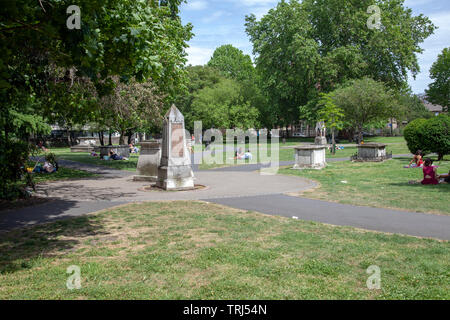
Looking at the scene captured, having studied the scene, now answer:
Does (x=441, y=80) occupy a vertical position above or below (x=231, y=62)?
below

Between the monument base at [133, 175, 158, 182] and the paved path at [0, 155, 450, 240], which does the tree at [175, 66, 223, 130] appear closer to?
the monument base at [133, 175, 158, 182]

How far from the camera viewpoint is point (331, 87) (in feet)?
165

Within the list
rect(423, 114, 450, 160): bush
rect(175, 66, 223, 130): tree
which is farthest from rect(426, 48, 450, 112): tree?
rect(423, 114, 450, 160): bush

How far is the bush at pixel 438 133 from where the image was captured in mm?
18625

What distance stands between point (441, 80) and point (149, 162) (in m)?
67.3

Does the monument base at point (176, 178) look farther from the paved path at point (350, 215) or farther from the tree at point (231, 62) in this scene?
the tree at point (231, 62)

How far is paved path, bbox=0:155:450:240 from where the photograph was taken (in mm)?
7785

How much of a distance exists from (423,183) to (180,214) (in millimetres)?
9114

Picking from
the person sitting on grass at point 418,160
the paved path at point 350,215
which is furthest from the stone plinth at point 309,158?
the paved path at point 350,215

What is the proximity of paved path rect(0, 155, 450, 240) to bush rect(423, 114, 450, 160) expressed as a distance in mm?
8420

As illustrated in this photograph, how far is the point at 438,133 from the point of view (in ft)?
61.7

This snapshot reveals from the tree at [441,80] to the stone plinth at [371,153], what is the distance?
51.7 meters

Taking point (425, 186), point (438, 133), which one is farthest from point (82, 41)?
point (438, 133)

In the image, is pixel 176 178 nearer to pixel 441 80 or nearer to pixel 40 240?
pixel 40 240
